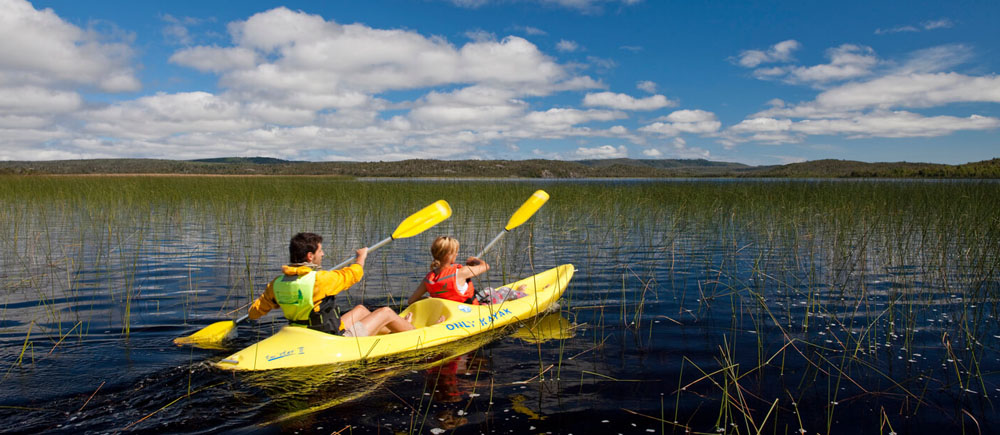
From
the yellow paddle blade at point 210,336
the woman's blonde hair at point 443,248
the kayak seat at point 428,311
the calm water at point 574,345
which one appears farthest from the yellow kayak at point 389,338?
the yellow paddle blade at point 210,336

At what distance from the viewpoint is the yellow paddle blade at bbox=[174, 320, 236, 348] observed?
15.6 ft

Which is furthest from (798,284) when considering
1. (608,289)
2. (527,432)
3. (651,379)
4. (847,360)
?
(527,432)

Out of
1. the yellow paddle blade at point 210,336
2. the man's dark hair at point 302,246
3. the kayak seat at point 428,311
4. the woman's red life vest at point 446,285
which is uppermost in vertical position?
the man's dark hair at point 302,246

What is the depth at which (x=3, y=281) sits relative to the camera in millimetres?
6836

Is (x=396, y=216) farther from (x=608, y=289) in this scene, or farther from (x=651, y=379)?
(x=651, y=379)

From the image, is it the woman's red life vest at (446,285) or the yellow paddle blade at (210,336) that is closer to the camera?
the yellow paddle blade at (210,336)

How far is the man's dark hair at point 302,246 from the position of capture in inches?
166

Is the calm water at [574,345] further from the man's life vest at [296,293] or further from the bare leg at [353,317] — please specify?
the bare leg at [353,317]

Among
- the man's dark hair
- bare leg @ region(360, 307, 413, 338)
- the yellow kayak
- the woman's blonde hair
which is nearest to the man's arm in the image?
the yellow kayak

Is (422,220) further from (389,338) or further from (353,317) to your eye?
(389,338)

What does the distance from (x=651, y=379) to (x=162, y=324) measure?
4362mm

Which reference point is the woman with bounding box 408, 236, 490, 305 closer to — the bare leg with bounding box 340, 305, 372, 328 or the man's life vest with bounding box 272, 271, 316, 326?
the bare leg with bounding box 340, 305, 372, 328

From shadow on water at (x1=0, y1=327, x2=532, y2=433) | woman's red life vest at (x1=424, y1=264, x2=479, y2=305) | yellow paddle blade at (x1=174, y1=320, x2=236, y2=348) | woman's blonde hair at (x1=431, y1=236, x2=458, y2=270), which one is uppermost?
woman's blonde hair at (x1=431, y1=236, x2=458, y2=270)

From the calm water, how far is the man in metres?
0.46
